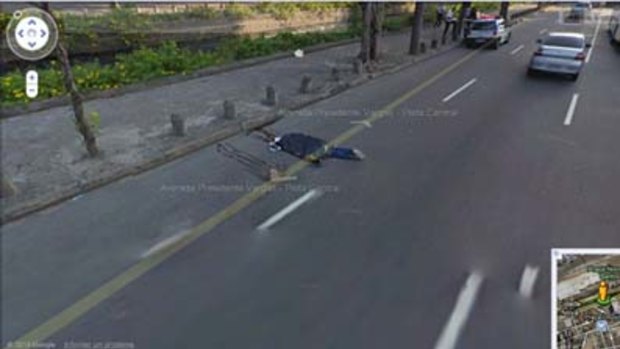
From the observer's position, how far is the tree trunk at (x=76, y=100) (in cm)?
810

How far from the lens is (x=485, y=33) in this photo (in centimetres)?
2498

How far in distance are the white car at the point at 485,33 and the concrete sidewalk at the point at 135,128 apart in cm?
1065

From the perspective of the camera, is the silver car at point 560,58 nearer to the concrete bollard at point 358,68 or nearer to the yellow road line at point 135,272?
the concrete bollard at point 358,68

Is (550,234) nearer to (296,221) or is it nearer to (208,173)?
(296,221)

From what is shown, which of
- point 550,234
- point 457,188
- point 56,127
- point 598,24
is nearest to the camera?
point 550,234

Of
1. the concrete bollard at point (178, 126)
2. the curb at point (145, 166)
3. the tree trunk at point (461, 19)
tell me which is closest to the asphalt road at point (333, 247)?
the curb at point (145, 166)

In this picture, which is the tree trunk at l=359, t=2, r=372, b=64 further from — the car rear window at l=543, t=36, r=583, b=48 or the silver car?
the car rear window at l=543, t=36, r=583, b=48

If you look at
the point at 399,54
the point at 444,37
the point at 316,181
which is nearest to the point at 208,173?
the point at 316,181

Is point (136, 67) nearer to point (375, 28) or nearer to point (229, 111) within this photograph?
point (229, 111)

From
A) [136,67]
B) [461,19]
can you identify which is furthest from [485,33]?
[136,67]

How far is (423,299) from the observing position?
17.3ft

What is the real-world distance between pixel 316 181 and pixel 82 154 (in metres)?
3.75

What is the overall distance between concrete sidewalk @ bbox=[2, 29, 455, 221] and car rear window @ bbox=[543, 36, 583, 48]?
20.7 feet

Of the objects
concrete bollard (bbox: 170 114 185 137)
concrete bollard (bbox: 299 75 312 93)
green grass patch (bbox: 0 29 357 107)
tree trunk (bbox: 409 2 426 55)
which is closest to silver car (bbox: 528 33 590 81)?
tree trunk (bbox: 409 2 426 55)
